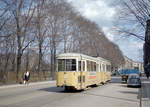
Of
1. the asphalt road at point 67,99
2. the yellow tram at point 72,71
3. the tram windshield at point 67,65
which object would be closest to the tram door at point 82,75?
the yellow tram at point 72,71

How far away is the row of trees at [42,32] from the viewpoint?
107 feet

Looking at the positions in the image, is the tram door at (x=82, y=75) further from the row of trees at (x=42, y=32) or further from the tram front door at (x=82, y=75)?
the row of trees at (x=42, y=32)

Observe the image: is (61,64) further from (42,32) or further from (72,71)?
(42,32)

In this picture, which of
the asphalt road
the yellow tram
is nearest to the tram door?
the yellow tram

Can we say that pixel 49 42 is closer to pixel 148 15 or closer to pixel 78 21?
pixel 78 21

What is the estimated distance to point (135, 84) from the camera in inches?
1093

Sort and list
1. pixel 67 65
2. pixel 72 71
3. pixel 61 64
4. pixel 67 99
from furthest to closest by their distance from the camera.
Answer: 1. pixel 61 64
2. pixel 67 65
3. pixel 72 71
4. pixel 67 99

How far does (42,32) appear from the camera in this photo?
43.1m

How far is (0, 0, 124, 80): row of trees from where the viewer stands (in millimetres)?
32569

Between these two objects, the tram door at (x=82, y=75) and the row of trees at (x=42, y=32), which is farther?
the row of trees at (x=42, y=32)

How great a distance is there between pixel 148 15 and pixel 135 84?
881 centimetres

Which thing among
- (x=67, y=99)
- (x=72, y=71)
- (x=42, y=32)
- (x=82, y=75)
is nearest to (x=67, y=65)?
(x=72, y=71)

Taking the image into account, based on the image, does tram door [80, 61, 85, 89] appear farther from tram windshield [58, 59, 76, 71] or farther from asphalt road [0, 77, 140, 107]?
asphalt road [0, 77, 140, 107]

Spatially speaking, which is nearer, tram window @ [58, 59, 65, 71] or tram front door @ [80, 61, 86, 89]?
tram window @ [58, 59, 65, 71]
